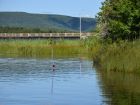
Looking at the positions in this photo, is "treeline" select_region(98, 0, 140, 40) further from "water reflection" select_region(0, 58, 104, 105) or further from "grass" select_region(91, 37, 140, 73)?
"water reflection" select_region(0, 58, 104, 105)

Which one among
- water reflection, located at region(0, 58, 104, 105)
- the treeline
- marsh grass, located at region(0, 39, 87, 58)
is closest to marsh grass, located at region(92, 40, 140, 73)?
water reflection, located at region(0, 58, 104, 105)

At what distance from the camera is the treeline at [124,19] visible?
52.6 m

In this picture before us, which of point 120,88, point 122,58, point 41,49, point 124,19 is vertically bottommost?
point 41,49

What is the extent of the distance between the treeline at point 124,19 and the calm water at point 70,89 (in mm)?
6643

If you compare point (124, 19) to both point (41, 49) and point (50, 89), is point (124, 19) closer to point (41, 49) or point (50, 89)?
point (50, 89)

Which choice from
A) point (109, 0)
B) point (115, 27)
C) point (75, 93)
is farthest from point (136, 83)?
point (109, 0)

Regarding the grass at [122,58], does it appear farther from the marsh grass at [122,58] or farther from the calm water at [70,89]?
the calm water at [70,89]

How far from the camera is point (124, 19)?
53781 mm

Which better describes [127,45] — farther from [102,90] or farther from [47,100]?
[47,100]

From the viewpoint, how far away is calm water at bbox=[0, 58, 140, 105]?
29.6m

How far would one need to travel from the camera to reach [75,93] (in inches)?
1292

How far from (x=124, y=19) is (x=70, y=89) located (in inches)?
782

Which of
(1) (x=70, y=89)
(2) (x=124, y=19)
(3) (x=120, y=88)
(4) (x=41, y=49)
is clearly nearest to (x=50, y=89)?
(1) (x=70, y=89)

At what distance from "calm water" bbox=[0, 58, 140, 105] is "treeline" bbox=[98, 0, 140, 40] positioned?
6.64 metres
